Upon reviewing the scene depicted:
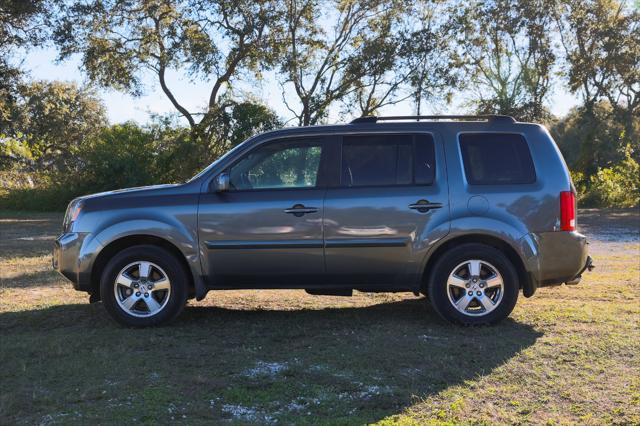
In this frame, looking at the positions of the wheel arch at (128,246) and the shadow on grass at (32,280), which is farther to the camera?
the shadow on grass at (32,280)

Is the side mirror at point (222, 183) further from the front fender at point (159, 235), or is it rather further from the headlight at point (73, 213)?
the headlight at point (73, 213)

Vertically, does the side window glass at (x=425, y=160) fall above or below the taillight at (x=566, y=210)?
above

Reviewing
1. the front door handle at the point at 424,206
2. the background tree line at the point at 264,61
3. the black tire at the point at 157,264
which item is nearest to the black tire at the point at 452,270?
the front door handle at the point at 424,206

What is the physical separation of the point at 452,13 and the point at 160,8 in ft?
37.4

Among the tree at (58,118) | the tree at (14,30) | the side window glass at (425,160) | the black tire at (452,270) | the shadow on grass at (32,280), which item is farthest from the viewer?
the tree at (58,118)

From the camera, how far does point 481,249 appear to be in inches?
247

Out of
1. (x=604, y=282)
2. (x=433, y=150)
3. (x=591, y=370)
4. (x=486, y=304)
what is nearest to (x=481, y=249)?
(x=486, y=304)

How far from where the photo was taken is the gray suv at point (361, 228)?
20.6 ft

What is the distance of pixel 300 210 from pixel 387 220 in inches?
31.2

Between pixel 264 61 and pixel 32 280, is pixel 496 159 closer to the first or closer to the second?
pixel 32 280


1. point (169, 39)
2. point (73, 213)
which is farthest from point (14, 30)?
point (73, 213)

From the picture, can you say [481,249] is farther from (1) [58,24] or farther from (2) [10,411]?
(1) [58,24]

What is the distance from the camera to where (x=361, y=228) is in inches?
247

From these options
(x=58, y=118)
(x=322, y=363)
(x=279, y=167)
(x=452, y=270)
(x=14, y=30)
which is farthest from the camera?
(x=58, y=118)
